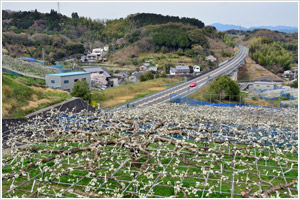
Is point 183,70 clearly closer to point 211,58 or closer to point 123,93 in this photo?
point 211,58

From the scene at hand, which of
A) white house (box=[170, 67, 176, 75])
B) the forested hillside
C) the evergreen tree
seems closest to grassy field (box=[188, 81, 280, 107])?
the evergreen tree

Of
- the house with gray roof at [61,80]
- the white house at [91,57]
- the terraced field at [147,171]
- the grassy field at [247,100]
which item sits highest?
the white house at [91,57]

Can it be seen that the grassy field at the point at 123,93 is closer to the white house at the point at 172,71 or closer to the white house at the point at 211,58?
the white house at the point at 172,71

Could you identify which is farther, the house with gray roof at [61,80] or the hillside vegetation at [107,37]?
the hillside vegetation at [107,37]

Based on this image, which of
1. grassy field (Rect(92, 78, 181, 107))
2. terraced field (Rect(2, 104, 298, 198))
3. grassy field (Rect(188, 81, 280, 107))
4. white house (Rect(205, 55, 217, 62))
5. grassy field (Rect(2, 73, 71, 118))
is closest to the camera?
terraced field (Rect(2, 104, 298, 198))

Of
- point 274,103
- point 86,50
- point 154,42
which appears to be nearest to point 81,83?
point 274,103

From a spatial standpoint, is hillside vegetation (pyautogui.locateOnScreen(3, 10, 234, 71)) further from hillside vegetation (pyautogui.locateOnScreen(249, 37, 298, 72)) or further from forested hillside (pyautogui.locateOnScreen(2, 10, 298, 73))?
hillside vegetation (pyautogui.locateOnScreen(249, 37, 298, 72))

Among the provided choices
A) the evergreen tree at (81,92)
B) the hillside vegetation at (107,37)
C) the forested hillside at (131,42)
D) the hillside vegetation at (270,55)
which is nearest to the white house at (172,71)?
the forested hillside at (131,42)

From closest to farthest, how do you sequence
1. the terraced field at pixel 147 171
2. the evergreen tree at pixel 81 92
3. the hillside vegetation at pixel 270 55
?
the terraced field at pixel 147 171 < the evergreen tree at pixel 81 92 < the hillside vegetation at pixel 270 55

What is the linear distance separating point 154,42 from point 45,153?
55.4m

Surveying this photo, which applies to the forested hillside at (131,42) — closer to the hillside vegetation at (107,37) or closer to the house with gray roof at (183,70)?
the hillside vegetation at (107,37)

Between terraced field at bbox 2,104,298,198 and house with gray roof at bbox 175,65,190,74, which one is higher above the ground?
house with gray roof at bbox 175,65,190,74

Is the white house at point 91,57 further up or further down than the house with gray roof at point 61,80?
further up

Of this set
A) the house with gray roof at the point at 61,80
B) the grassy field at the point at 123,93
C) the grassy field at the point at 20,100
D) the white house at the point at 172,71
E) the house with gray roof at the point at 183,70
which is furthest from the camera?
the house with gray roof at the point at 183,70
